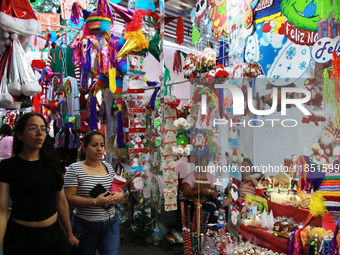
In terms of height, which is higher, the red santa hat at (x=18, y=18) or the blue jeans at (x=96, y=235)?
the red santa hat at (x=18, y=18)

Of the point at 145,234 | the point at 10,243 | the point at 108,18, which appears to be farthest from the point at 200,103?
the point at 10,243

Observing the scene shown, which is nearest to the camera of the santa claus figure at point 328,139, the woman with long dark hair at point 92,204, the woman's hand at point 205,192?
the woman with long dark hair at point 92,204

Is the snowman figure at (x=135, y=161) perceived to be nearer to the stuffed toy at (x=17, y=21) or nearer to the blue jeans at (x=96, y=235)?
the blue jeans at (x=96, y=235)

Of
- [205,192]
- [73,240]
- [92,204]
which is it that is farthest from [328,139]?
[73,240]

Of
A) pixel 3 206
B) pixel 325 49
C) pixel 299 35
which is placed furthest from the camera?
pixel 299 35

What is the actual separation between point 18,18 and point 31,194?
980 millimetres

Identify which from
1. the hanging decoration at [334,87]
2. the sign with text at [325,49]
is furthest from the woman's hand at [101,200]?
the sign with text at [325,49]

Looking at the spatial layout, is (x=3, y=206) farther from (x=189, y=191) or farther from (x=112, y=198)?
(x=189, y=191)

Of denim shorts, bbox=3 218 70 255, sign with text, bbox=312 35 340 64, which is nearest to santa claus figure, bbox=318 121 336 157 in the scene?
sign with text, bbox=312 35 340 64

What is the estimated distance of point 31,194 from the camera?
1.41m

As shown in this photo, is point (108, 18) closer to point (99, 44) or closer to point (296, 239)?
point (99, 44)

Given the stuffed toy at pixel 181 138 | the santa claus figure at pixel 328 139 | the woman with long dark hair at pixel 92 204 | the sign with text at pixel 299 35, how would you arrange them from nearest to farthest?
the woman with long dark hair at pixel 92 204
the santa claus figure at pixel 328 139
the sign with text at pixel 299 35
the stuffed toy at pixel 181 138

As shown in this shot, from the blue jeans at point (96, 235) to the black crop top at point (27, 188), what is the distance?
35cm

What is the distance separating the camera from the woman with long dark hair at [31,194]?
4.51 feet
